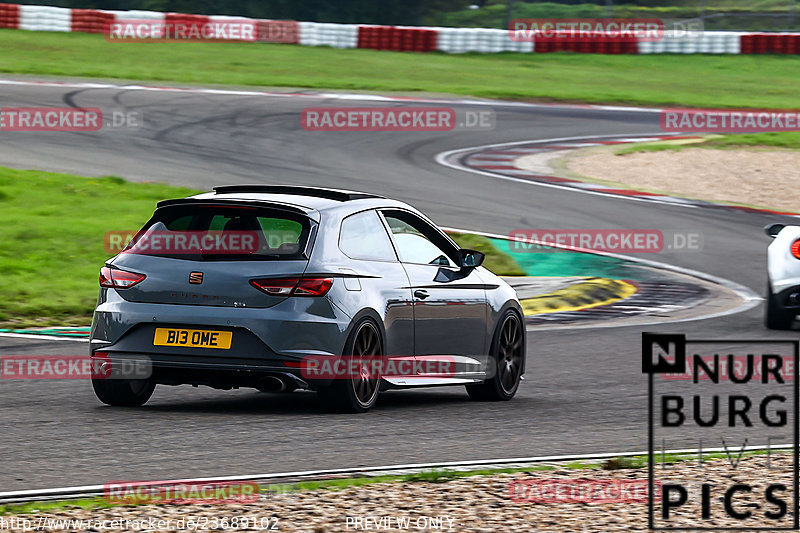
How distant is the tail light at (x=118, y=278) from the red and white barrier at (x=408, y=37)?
3313 cm

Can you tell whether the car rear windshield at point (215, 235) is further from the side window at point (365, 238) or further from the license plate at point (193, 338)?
the license plate at point (193, 338)

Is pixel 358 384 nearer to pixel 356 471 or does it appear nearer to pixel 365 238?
pixel 365 238

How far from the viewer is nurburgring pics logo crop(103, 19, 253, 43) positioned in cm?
4109

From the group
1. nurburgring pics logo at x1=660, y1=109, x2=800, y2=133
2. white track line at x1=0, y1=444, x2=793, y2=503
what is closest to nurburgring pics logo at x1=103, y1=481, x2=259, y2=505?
white track line at x1=0, y1=444, x2=793, y2=503

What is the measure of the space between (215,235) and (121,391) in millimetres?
1206

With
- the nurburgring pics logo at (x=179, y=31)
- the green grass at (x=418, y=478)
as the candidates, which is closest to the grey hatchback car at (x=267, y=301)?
the green grass at (x=418, y=478)

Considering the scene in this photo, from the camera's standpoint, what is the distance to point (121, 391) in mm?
8977

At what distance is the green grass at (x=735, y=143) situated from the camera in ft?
90.6

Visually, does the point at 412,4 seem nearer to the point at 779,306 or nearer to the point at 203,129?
the point at 203,129

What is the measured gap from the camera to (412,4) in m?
51.5

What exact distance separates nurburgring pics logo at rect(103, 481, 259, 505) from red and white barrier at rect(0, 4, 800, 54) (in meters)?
35.8

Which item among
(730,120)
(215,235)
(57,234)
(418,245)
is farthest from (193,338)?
(730,120)

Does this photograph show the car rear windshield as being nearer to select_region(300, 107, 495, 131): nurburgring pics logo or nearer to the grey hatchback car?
the grey hatchback car

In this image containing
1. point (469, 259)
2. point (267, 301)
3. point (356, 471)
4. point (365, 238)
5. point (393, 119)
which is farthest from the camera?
point (393, 119)
